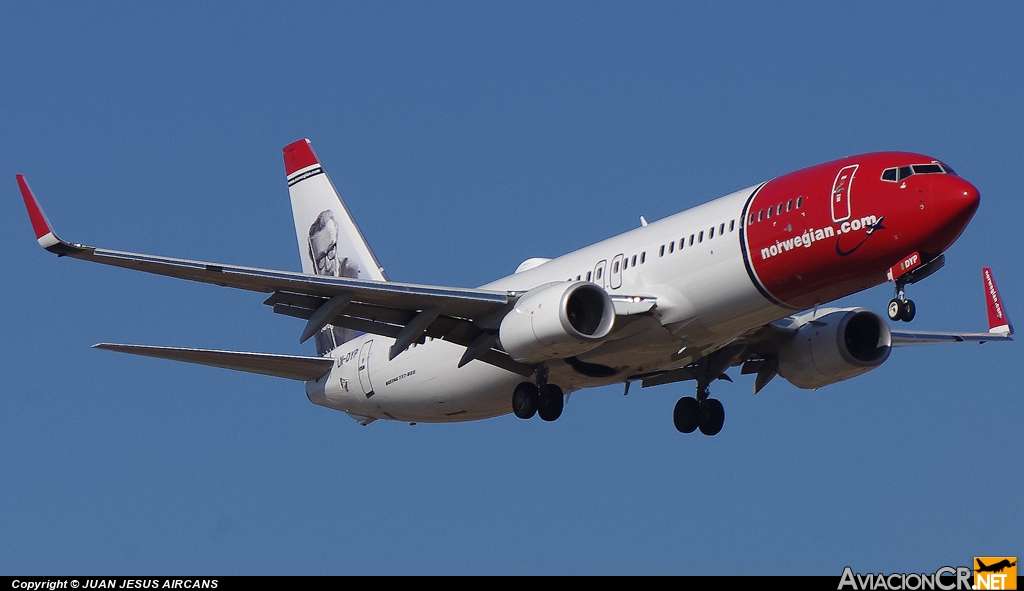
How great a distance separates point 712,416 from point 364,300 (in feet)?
33.6

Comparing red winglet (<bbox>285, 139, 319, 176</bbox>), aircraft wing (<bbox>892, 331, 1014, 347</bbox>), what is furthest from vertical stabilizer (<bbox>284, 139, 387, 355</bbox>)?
aircraft wing (<bbox>892, 331, 1014, 347</bbox>)

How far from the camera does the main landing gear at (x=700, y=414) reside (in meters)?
41.9

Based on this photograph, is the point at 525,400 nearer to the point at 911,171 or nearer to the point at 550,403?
the point at 550,403

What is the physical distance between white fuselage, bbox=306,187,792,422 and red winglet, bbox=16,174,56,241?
11.4 m

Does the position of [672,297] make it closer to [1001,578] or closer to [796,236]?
[796,236]

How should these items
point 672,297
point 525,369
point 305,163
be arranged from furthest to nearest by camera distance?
point 305,163 → point 525,369 → point 672,297

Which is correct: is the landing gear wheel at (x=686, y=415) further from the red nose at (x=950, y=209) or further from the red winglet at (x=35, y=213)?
the red winglet at (x=35, y=213)

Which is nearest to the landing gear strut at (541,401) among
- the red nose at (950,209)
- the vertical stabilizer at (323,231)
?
the vertical stabilizer at (323,231)

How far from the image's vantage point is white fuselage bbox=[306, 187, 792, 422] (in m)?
35.7

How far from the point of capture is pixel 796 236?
3475 centimetres

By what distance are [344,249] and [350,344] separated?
4.79m

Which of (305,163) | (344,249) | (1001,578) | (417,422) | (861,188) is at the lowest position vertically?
(1001,578)

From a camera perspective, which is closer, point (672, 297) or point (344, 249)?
point (672, 297)

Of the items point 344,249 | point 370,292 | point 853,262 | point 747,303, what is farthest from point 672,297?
point 344,249
